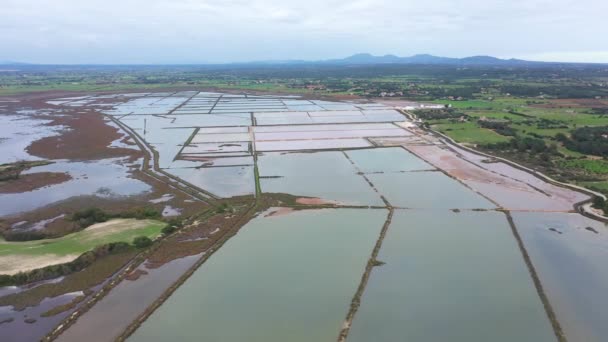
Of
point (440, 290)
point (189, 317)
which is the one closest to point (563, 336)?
point (440, 290)

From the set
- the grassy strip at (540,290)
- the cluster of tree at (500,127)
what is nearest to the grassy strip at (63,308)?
the grassy strip at (540,290)

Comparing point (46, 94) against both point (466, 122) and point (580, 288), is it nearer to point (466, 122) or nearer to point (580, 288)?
point (466, 122)

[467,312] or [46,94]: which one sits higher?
[46,94]

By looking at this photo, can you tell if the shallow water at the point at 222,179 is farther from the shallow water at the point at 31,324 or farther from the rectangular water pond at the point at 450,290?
the shallow water at the point at 31,324

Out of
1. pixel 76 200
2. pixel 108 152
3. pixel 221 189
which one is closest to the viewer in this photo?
pixel 76 200

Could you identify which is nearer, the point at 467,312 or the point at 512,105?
the point at 467,312

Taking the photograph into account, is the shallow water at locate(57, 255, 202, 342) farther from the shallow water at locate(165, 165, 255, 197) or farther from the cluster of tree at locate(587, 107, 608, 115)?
the cluster of tree at locate(587, 107, 608, 115)
